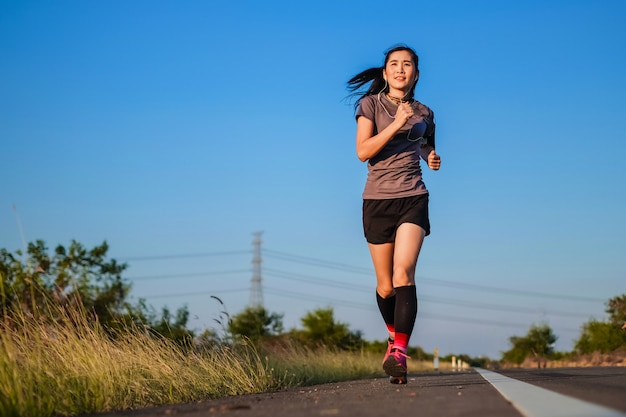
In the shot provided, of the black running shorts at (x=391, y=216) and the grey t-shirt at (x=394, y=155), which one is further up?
the grey t-shirt at (x=394, y=155)

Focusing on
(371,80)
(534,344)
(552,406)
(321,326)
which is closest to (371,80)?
(371,80)

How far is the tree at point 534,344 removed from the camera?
63.5 meters

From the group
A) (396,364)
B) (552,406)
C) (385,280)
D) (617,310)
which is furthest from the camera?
(617,310)

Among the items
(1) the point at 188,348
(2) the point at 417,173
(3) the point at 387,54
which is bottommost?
(1) the point at 188,348

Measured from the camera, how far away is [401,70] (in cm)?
710

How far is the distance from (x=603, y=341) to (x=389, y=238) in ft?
137

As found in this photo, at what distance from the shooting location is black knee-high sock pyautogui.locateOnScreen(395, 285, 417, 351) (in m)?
6.37

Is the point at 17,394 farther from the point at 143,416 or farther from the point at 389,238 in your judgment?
the point at 389,238

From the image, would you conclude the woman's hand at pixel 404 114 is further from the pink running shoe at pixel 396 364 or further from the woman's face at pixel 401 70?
the pink running shoe at pixel 396 364

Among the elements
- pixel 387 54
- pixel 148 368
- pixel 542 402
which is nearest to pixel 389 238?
pixel 387 54

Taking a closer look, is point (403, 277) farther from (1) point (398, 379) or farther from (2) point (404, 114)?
(2) point (404, 114)

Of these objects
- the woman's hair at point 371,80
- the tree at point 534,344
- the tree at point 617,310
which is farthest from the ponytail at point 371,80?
the tree at point 534,344

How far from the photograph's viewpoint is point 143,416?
167 inches

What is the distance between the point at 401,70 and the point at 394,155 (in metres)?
0.78
